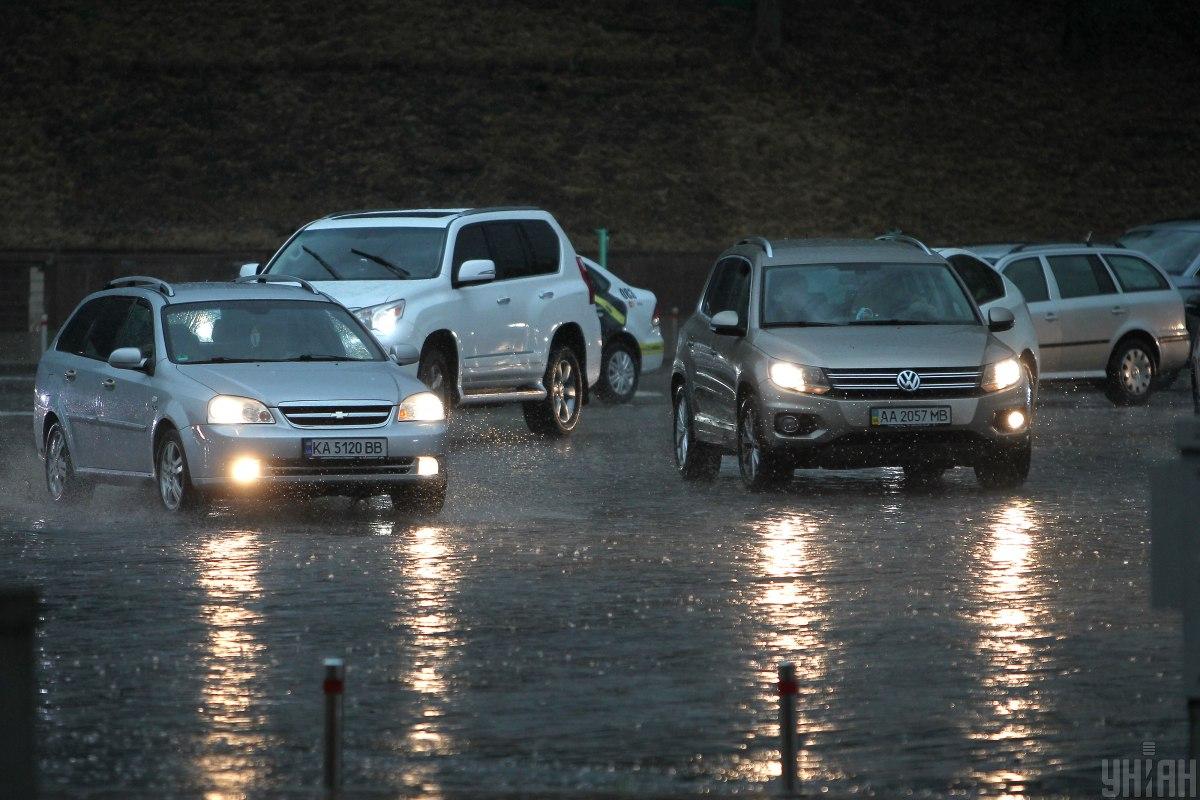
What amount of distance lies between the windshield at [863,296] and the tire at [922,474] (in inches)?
44.2

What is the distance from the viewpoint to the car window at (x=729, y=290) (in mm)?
16953

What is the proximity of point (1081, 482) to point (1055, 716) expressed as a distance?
9.08 metres

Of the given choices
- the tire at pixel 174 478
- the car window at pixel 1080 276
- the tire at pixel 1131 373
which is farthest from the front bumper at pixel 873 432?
the tire at pixel 1131 373

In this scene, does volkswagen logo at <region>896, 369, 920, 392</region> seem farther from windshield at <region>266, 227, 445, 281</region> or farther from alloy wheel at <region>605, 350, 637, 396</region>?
alloy wheel at <region>605, 350, 637, 396</region>

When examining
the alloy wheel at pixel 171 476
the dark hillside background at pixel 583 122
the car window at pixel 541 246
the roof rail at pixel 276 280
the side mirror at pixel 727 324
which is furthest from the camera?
the dark hillside background at pixel 583 122

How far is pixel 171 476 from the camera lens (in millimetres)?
14609

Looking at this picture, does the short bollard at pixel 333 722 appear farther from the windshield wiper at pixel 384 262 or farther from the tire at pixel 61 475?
the windshield wiper at pixel 384 262

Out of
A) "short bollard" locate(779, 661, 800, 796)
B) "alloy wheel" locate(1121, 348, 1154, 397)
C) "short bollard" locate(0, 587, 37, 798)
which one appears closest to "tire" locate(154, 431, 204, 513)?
"short bollard" locate(779, 661, 800, 796)

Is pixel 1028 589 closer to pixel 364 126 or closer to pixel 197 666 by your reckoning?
pixel 197 666

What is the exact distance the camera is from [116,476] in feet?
50.2

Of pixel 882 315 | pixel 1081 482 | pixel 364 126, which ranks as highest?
pixel 364 126

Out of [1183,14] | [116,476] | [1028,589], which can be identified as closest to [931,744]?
[1028,589]

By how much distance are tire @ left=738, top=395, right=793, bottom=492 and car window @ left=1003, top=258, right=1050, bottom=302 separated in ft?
28.7

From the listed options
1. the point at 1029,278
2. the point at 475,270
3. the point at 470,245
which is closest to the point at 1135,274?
the point at 1029,278
